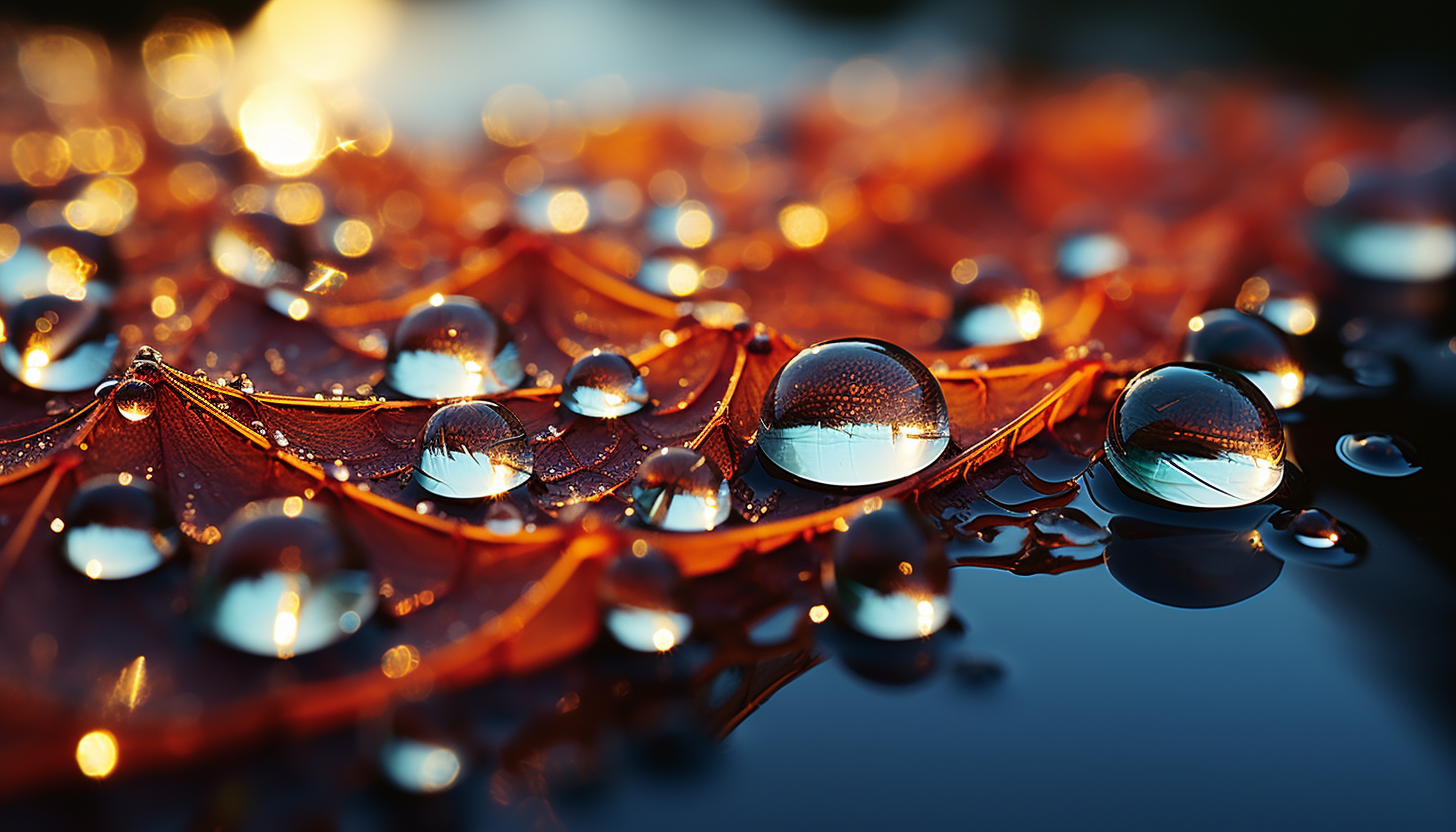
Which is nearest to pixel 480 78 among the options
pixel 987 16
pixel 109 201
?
pixel 109 201

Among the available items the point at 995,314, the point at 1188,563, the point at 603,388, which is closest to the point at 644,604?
the point at 603,388

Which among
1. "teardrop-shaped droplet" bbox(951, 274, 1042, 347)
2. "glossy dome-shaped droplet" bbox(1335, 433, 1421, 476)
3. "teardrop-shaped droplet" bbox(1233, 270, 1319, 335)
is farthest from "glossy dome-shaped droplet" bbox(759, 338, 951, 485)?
"teardrop-shaped droplet" bbox(1233, 270, 1319, 335)

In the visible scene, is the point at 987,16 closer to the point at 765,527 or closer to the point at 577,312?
the point at 577,312

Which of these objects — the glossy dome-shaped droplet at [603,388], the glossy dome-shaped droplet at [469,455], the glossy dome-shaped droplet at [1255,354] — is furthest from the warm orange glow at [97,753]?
the glossy dome-shaped droplet at [1255,354]

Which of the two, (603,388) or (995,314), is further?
(995,314)

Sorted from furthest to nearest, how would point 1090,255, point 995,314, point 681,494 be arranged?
point 1090,255 → point 995,314 → point 681,494

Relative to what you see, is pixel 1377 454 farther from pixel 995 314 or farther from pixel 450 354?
pixel 450 354

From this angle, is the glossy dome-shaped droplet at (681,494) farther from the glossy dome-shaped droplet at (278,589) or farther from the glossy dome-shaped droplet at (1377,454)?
the glossy dome-shaped droplet at (1377,454)
